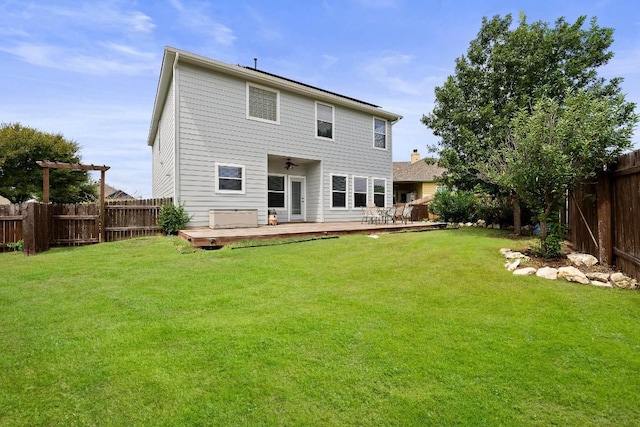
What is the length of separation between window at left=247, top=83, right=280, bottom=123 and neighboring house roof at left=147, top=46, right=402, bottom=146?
27cm

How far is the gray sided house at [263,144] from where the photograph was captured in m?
10.7

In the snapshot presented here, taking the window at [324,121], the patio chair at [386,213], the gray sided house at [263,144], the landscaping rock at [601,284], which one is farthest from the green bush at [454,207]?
the landscaping rock at [601,284]

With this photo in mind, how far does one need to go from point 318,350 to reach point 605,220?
5.48 meters

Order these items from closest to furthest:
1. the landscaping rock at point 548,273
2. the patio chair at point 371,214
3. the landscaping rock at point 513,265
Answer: the landscaping rock at point 548,273, the landscaping rock at point 513,265, the patio chair at point 371,214

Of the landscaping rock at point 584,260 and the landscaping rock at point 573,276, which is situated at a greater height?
the landscaping rock at point 584,260

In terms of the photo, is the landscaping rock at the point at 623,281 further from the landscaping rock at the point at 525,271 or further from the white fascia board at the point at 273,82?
the white fascia board at the point at 273,82

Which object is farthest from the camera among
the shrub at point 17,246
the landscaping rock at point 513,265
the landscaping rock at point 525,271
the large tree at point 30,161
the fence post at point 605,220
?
the large tree at point 30,161

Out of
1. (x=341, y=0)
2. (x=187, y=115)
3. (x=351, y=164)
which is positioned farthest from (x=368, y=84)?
(x=187, y=115)

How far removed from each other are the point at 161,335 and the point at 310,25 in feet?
40.0

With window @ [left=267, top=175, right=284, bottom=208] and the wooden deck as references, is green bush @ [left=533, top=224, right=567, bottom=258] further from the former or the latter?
window @ [left=267, top=175, right=284, bottom=208]

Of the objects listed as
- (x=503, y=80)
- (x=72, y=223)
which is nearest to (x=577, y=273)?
(x=503, y=80)

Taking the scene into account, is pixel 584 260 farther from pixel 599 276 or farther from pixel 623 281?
pixel 623 281

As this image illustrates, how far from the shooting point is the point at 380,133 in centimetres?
1616

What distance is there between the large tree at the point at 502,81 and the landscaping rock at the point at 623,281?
16.4 feet
